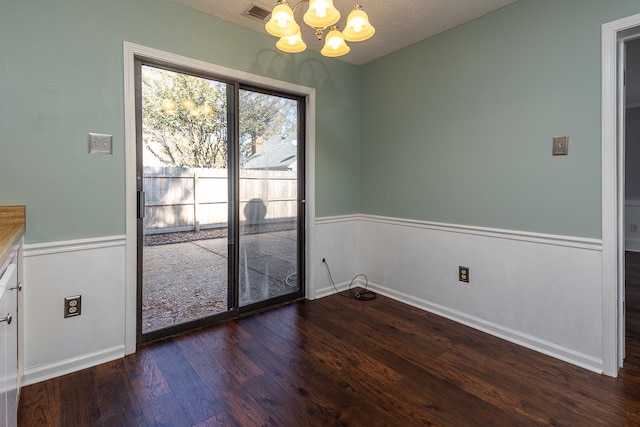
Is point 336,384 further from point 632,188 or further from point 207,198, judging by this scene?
point 632,188

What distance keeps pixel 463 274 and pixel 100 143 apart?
2.87m

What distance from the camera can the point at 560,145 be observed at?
2.14 metres

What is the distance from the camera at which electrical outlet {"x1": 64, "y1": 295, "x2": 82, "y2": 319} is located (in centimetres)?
201

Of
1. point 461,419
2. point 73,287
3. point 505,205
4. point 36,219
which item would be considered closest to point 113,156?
point 36,219

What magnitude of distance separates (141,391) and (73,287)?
80 centimetres

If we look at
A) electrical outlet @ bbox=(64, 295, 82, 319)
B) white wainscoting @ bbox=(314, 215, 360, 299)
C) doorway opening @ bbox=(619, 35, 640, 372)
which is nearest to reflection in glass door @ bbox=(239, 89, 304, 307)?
white wainscoting @ bbox=(314, 215, 360, 299)

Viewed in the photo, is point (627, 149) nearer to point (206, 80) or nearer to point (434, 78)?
point (434, 78)

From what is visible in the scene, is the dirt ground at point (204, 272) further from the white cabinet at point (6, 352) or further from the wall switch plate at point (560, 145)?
the wall switch plate at point (560, 145)

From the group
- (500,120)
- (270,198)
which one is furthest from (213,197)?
(500,120)

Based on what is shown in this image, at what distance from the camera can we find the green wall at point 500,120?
2049 millimetres

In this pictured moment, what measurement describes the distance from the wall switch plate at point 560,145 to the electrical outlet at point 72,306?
10.7 feet

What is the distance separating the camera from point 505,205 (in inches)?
96.3

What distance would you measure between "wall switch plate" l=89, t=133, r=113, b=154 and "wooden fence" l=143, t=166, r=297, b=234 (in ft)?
0.91

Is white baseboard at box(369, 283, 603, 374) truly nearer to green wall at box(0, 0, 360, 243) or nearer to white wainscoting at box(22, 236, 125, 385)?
white wainscoting at box(22, 236, 125, 385)
